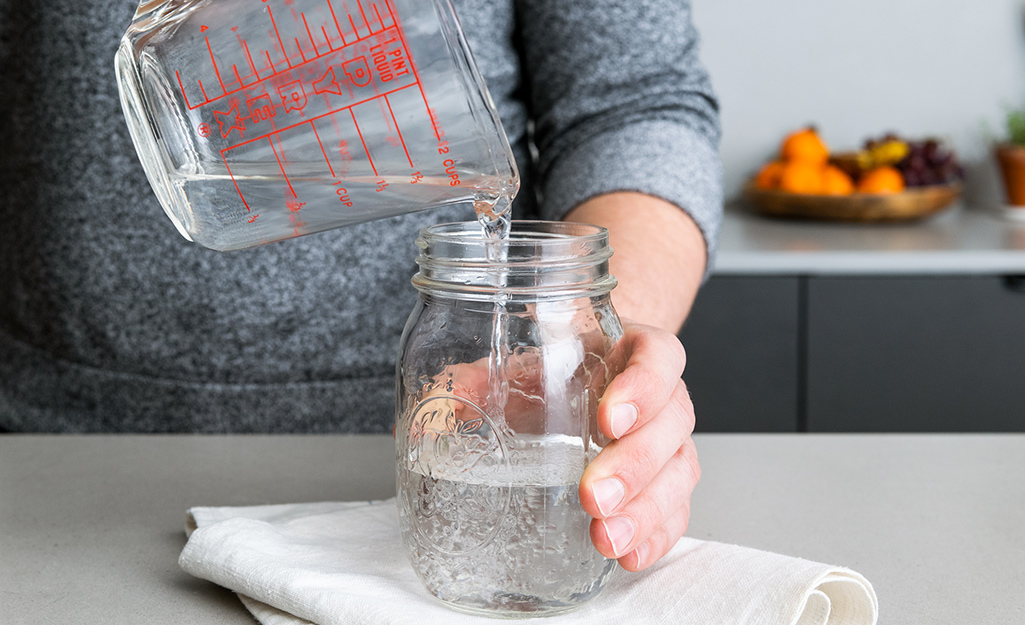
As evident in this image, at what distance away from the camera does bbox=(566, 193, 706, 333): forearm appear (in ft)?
2.63

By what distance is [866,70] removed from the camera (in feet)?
7.71

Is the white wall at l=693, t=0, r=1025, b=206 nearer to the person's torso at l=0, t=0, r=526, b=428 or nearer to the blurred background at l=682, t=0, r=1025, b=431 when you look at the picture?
the blurred background at l=682, t=0, r=1025, b=431

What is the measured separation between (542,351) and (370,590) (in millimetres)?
167

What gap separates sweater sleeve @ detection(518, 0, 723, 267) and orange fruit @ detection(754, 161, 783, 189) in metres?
1.20

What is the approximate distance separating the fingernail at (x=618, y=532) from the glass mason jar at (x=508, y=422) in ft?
0.09

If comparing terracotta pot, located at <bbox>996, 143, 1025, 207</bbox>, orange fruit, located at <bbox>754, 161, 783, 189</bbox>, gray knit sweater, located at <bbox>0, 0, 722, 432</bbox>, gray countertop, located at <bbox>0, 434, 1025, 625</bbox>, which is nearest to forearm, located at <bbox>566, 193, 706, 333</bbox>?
gray knit sweater, located at <bbox>0, 0, 722, 432</bbox>

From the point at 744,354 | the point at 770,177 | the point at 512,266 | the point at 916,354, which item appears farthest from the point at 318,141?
the point at 770,177

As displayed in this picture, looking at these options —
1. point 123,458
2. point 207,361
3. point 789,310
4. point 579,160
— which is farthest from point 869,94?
point 123,458

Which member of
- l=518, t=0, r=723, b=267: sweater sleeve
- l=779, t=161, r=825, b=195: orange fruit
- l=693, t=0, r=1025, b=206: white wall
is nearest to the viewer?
l=518, t=0, r=723, b=267: sweater sleeve

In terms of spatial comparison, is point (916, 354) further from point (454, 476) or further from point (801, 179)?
point (454, 476)

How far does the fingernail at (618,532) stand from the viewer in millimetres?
525

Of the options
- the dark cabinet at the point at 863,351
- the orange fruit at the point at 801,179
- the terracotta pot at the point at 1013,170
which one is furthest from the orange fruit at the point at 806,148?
the dark cabinet at the point at 863,351

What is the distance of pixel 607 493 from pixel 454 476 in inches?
3.4

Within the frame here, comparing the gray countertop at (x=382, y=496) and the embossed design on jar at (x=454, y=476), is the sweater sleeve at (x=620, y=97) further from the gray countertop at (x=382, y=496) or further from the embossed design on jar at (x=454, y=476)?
the embossed design on jar at (x=454, y=476)
